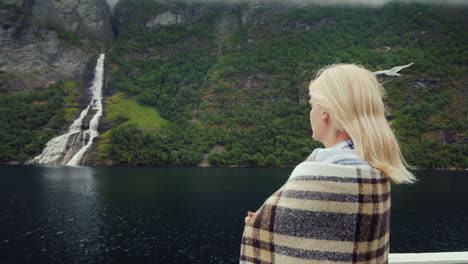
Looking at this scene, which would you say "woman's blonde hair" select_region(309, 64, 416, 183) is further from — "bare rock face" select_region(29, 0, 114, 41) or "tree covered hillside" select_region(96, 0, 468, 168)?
"bare rock face" select_region(29, 0, 114, 41)

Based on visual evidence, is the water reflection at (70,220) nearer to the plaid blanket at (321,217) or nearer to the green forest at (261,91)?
the plaid blanket at (321,217)

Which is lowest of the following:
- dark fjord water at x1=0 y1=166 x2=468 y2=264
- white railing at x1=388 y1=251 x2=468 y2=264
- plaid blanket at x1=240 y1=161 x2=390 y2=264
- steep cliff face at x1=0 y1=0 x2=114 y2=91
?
dark fjord water at x1=0 y1=166 x2=468 y2=264

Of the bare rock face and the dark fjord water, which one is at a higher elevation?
the bare rock face

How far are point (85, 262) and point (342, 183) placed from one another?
893 inches

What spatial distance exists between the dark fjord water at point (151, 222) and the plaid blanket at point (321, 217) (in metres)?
21.0

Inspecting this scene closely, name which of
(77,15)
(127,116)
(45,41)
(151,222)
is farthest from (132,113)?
(151,222)

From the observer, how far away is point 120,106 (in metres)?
131

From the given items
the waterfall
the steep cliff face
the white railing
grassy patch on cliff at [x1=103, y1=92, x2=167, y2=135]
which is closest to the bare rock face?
the steep cliff face

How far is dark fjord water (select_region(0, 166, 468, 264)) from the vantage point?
2189 cm

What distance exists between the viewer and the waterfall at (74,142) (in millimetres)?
93000

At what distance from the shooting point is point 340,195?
138 cm

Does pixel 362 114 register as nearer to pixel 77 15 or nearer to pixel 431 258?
pixel 431 258

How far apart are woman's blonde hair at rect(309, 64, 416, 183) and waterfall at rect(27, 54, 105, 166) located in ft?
332

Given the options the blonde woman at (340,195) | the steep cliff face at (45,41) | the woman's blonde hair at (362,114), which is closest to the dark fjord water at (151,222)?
the blonde woman at (340,195)
